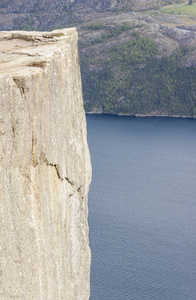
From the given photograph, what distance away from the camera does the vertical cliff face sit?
7012 mm

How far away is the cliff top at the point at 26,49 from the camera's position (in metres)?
8.34

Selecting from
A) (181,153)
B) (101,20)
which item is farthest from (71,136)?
(101,20)

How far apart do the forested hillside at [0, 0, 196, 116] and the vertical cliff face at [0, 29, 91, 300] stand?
277 feet

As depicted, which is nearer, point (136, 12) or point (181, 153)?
point (181, 153)

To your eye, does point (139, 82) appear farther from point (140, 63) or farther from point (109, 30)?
point (109, 30)

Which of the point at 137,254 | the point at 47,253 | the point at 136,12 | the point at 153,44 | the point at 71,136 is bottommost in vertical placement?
the point at 137,254

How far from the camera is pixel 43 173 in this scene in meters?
8.41

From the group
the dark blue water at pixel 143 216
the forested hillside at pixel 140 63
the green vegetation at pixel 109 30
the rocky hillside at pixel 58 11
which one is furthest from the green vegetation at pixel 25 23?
the dark blue water at pixel 143 216

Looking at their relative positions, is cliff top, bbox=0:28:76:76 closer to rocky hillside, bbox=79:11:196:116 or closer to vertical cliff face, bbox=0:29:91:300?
vertical cliff face, bbox=0:29:91:300

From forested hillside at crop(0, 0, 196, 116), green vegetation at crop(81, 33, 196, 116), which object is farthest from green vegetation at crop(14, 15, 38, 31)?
green vegetation at crop(81, 33, 196, 116)

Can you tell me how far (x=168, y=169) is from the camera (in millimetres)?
53406

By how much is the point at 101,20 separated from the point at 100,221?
8705 centimetres

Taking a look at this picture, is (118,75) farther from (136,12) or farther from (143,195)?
(143,195)

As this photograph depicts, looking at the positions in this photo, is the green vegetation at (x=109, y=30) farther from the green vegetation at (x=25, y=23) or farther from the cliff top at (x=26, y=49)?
the cliff top at (x=26, y=49)
